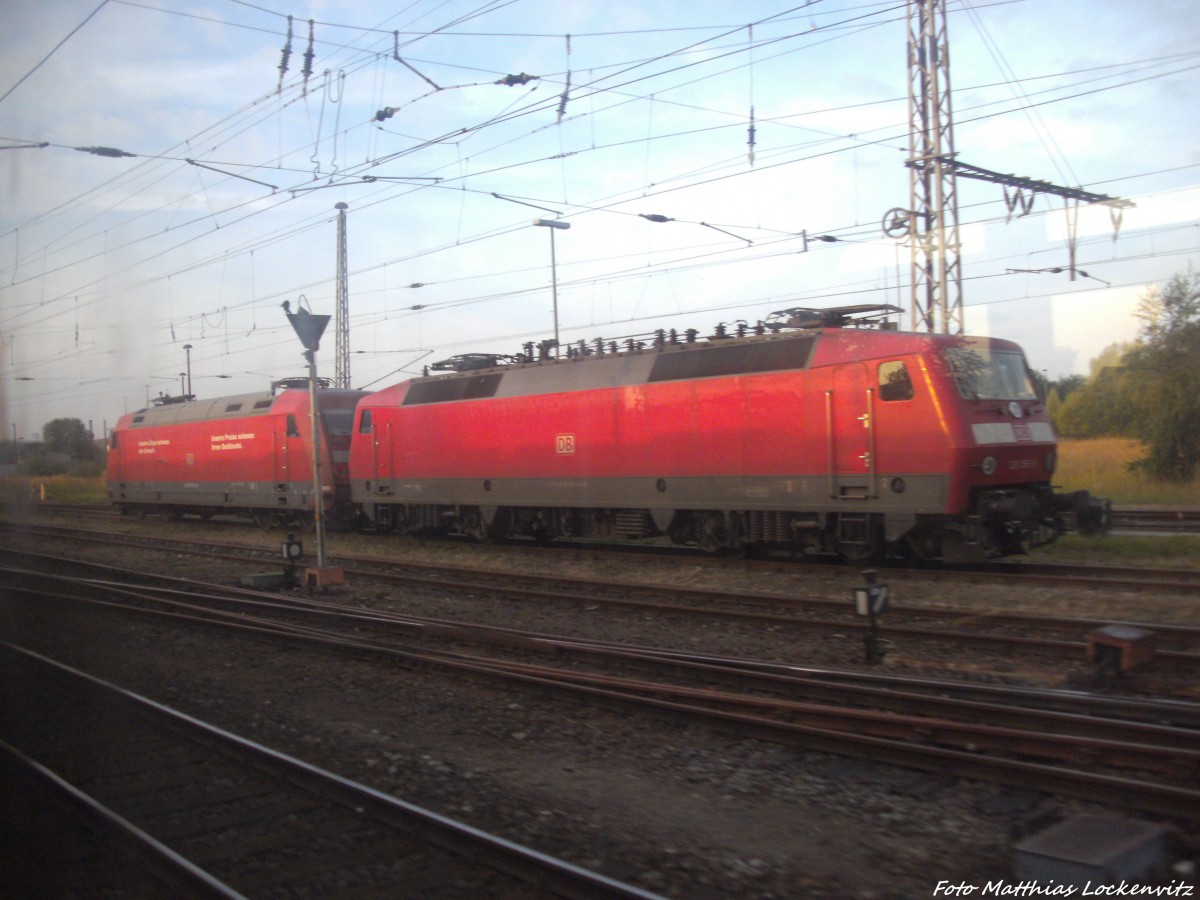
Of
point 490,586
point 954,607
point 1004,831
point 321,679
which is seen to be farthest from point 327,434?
point 1004,831

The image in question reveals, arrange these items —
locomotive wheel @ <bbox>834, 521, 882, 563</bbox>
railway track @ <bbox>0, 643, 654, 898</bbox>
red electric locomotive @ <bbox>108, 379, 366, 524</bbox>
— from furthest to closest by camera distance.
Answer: red electric locomotive @ <bbox>108, 379, 366, 524</bbox>, locomotive wheel @ <bbox>834, 521, 882, 563</bbox>, railway track @ <bbox>0, 643, 654, 898</bbox>

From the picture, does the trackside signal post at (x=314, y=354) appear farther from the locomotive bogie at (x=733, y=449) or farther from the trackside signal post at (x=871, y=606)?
the trackside signal post at (x=871, y=606)

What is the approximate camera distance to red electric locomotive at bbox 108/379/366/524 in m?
23.7

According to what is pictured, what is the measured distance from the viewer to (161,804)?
5805 millimetres

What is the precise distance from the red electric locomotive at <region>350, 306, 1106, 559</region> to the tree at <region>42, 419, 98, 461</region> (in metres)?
15.7

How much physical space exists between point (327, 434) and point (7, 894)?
64.8ft

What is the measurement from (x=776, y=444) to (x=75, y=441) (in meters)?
30.7

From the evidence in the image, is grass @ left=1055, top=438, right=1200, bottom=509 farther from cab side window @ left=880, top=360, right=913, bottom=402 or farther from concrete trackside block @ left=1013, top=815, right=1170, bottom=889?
concrete trackside block @ left=1013, top=815, right=1170, bottom=889

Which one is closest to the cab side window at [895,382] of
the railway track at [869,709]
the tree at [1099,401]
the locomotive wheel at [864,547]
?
the locomotive wheel at [864,547]

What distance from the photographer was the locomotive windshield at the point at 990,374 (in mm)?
12734

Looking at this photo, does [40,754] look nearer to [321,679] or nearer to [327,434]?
[321,679]

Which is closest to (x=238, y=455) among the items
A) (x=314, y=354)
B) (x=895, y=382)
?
(x=314, y=354)

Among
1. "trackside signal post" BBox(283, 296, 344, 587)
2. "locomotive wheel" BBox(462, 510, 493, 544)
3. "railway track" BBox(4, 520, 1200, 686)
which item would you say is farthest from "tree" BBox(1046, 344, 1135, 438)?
"trackside signal post" BBox(283, 296, 344, 587)

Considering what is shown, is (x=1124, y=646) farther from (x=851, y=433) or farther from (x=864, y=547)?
(x=864, y=547)
